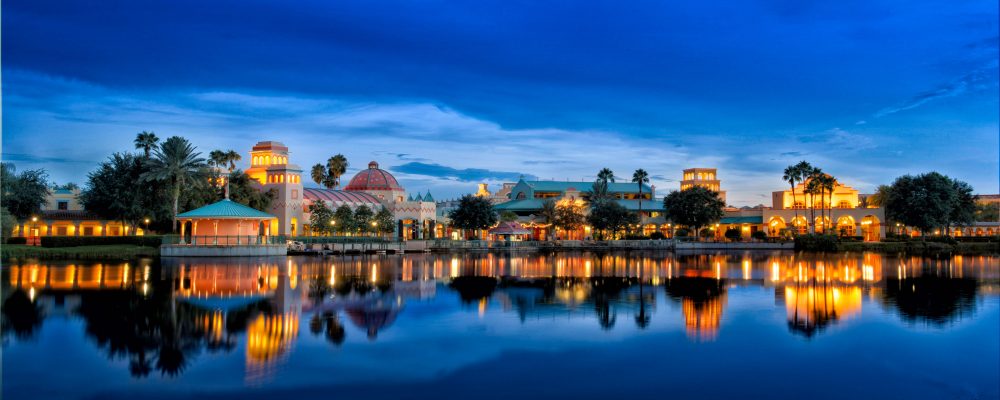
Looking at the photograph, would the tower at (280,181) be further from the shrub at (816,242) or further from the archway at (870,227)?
the archway at (870,227)

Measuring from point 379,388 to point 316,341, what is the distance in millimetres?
4510

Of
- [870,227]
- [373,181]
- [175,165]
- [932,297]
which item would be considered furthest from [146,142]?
[870,227]

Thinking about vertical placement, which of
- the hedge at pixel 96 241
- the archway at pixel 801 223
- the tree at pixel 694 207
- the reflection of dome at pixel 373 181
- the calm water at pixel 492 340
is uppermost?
the reflection of dome at pixel 373 181

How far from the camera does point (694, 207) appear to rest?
279ft

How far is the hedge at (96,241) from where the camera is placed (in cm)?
5491

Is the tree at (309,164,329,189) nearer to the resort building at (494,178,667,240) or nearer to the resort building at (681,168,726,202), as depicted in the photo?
the resort building at (494,178,667,240)

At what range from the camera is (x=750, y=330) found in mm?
19328

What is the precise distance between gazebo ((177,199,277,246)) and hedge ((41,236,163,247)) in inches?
96.2

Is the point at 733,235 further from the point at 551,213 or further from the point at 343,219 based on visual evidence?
the point at 343,219

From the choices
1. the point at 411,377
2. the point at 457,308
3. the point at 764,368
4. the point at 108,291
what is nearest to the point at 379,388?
the point at 411,377

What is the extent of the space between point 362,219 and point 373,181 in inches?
710

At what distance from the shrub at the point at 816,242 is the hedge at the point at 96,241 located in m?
63.7

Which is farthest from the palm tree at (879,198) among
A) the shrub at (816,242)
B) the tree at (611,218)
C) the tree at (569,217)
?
the tree at (569,217)

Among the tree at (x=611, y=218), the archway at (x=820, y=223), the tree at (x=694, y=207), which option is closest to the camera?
the tree at (x=694, y=207)
